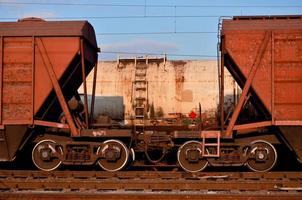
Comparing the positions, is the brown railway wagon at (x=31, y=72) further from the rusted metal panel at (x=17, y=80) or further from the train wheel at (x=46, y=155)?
the train wheel at (x=46, y=155)

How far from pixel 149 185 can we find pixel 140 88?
16.3 meters

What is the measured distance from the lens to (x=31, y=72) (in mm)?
12977

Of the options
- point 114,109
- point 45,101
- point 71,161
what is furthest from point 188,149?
point 114,109

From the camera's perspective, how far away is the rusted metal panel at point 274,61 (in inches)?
484

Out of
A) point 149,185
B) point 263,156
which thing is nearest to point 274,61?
point 263,156

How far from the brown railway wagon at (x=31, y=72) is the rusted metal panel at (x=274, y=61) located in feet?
15.0

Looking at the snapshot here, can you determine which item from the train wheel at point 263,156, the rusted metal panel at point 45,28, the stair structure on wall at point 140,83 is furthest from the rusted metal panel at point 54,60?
the stair structure on wall at point 140,83

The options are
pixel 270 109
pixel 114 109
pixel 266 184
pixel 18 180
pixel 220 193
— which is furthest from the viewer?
pixel 114 109

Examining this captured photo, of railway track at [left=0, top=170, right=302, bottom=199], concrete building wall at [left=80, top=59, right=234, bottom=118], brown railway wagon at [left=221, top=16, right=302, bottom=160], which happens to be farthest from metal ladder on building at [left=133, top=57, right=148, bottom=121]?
railway track at [left=0, top=170, right=302, bottom=199]

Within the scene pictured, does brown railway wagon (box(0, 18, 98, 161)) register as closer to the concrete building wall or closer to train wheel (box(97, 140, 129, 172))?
train wheel (box(97, 140, 129, 172))

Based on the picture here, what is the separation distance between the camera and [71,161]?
42.2 ft

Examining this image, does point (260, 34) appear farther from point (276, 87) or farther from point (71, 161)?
point (71, 161)

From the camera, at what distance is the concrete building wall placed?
87.0ft

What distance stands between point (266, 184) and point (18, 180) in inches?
239
